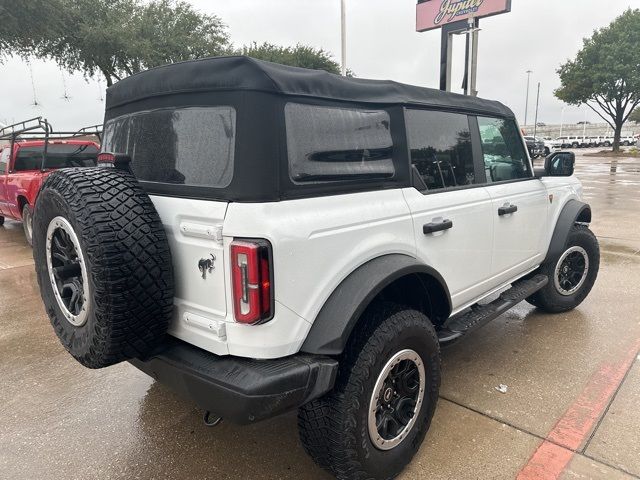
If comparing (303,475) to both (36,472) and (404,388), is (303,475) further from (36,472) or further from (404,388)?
(36,472)

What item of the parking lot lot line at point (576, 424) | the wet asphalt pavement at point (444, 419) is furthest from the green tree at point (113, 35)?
the parking lot lot line at point (576, 424)

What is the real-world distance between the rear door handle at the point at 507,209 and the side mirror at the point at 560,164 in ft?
2.74

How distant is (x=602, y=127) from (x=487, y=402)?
97.1 meters

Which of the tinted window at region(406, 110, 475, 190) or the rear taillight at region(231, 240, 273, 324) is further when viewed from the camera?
the tinted window at region(406, 110, 475, 190)

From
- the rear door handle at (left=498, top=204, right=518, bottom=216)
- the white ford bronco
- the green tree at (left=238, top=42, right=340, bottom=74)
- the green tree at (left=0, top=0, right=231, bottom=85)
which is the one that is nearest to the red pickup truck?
the white ford bronco

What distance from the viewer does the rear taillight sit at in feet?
5.72

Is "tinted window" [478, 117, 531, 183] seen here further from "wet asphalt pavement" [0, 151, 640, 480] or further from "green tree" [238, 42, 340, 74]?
"green tree" [238, 42, 340, 74]

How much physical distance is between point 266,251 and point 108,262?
2.00ft

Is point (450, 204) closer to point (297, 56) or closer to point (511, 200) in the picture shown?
A: point (511, 200)

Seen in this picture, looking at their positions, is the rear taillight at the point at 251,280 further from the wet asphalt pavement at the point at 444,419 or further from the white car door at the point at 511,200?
the white car door at the point at 511,200

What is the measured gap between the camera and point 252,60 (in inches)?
73.9

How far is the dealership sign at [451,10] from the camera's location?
40.7ft

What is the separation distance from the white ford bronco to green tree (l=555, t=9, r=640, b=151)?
30869mm

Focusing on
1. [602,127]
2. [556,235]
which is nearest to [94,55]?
[556,235]
